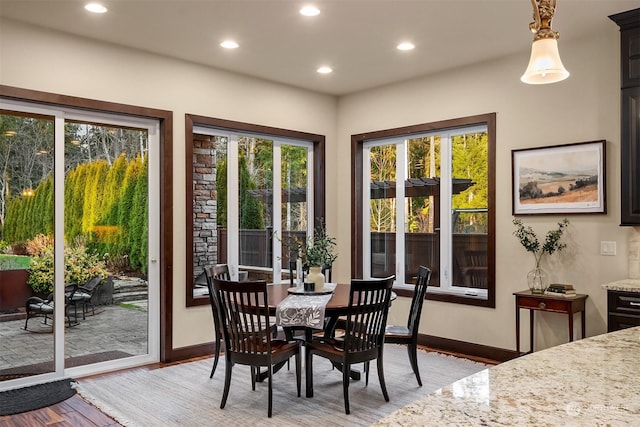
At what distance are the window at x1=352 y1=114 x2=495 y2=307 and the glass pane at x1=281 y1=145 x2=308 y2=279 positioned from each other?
24.8 inches

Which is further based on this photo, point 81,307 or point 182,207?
point 182,207

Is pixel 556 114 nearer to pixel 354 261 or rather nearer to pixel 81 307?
pixel 354 261

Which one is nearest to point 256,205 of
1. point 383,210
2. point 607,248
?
point 383,210

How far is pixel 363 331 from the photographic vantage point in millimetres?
3707

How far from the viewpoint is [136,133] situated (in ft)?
16.2

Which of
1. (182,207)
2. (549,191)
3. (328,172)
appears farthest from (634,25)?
(182,207)

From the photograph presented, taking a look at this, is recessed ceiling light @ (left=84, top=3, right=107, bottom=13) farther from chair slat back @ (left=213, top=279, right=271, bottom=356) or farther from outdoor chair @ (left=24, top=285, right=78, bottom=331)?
outdoor chair @ (left=24, top=285, right=78, bottom=331)

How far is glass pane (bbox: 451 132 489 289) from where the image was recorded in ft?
17.5

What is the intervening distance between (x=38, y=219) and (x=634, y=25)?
4903mm

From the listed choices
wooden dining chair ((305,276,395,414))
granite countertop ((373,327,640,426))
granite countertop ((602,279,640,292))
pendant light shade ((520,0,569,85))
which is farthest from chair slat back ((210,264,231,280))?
granite countertop ((373,327,640,426))

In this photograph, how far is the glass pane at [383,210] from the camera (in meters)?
6.17

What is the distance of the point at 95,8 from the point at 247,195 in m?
2.50

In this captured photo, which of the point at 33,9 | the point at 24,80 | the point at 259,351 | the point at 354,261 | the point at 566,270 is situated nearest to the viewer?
the point at 259,351

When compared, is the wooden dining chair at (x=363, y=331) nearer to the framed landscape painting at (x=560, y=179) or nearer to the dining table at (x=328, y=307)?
the dining table at (x=328, y=307)
